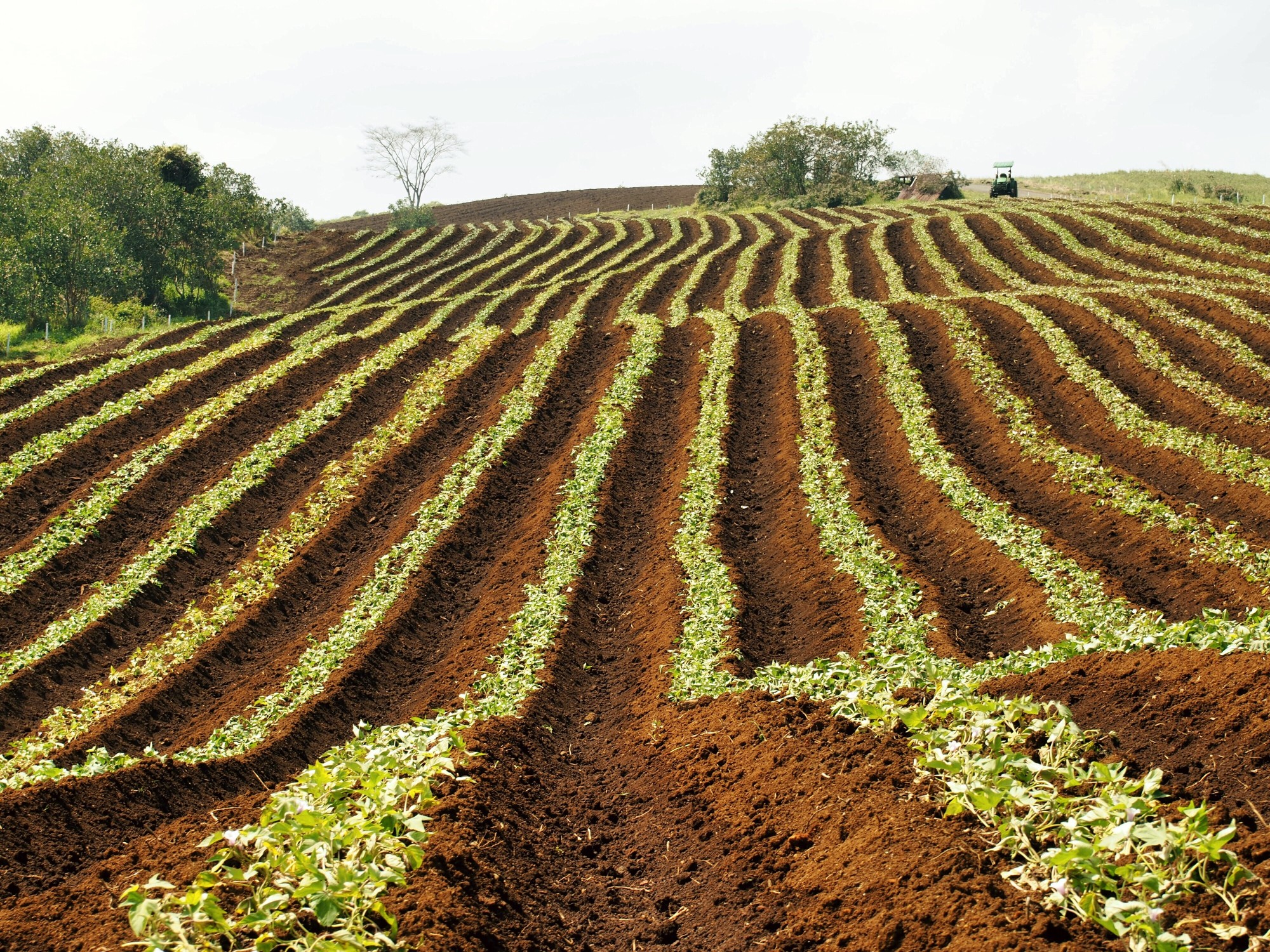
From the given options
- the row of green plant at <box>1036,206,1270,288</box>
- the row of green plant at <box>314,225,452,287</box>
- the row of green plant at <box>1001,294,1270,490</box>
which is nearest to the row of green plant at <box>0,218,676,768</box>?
the row of green plant at <box>314,225,452,287</box>

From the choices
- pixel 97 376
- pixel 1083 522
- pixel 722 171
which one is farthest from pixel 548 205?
pixel 1083 522

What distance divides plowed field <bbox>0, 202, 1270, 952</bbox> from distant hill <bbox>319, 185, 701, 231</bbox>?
51703mm

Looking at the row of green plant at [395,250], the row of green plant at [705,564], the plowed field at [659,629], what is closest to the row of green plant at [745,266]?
the plowed field at [659,629]

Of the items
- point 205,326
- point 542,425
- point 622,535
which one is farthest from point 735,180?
point 622,535

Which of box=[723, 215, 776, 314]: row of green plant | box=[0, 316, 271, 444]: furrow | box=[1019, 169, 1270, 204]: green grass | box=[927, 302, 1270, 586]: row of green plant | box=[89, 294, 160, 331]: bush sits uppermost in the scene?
box=[1019, 169, 1270, 204]: green grass

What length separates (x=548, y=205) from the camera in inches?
3305

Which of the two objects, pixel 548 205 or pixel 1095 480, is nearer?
pixel 1095 480

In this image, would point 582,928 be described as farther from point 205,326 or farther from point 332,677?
point 205,326

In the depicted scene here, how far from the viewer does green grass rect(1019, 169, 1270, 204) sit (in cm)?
5781

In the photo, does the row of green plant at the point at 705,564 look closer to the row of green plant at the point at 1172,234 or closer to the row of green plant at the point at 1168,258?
the row of green plant at the point at 1168,258

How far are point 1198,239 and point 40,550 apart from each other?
36.1 metres

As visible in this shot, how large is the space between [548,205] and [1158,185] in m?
48.6

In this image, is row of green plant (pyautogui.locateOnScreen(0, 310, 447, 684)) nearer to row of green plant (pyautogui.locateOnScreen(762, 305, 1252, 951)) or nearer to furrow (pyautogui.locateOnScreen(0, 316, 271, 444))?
furrow (pyautogui.locateOnScreen(0, 316, 271, 444))

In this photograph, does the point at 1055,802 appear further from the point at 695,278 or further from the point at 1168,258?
the point at 1168,258
